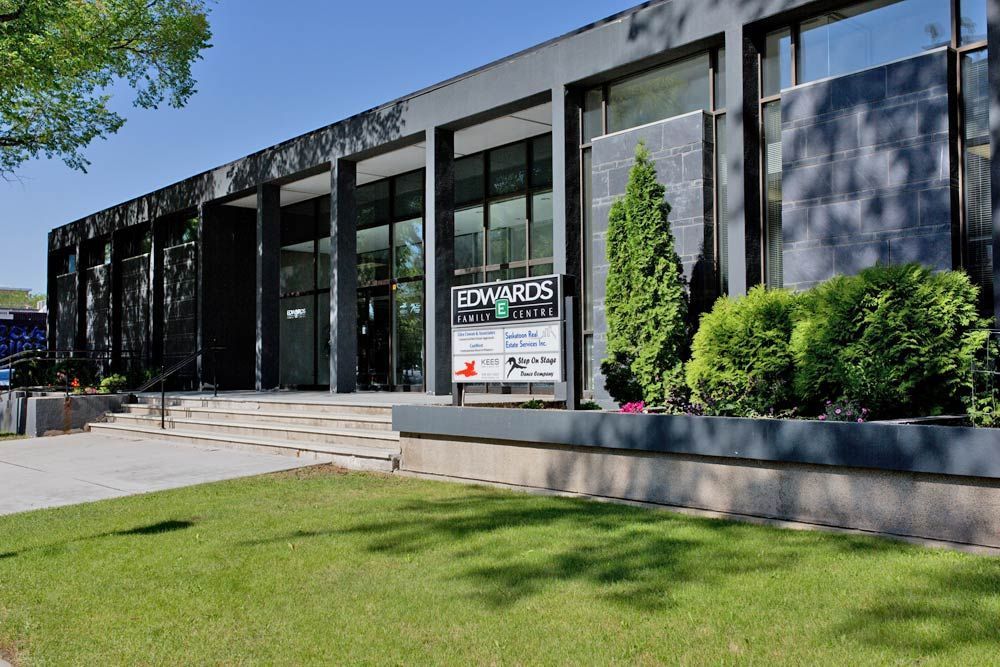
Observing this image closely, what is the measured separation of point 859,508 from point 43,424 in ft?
53.4

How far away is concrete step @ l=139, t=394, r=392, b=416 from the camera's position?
13.2m

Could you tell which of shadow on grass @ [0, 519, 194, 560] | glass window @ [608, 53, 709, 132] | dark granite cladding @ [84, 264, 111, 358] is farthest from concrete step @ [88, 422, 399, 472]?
dark granite cladding @ [84, 264, 111, 358]

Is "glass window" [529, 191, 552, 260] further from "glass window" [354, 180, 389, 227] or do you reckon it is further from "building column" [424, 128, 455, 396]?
"glass window" [354, 180, 389, 227]

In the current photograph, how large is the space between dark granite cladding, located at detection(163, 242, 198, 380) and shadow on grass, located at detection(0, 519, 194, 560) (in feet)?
53.1

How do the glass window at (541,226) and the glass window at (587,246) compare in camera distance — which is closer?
the glass window at (587,246)

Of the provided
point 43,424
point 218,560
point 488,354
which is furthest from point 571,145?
point 43,424

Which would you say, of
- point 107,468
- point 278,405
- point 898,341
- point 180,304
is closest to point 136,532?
point 107,468

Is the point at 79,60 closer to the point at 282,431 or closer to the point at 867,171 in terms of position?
the point at 282,431

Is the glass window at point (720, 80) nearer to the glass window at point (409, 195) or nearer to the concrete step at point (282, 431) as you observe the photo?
the concrete step at point (282, 431)

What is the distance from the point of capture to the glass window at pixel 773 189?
11.1 m

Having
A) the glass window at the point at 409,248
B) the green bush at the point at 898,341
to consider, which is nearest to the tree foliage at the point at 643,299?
the green bush at the point at 898,341

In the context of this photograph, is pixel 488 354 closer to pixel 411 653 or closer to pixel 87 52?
pixel 411 653

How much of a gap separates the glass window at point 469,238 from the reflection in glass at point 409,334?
1.54 metres

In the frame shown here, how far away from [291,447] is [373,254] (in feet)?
32.1
